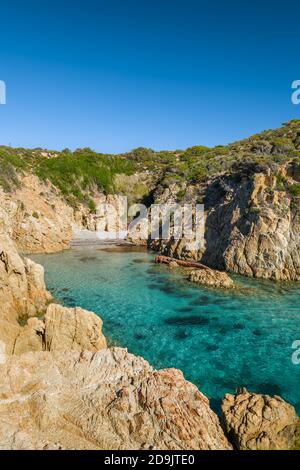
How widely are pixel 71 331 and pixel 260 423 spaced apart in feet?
23.8

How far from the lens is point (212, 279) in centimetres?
2342

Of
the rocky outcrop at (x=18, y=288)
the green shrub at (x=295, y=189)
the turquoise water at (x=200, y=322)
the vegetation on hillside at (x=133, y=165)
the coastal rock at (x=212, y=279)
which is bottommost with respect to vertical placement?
the turquoise water at (x=200, y=322)

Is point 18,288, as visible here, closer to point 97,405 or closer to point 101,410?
point 97,405

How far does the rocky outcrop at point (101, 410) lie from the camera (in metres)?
6.86

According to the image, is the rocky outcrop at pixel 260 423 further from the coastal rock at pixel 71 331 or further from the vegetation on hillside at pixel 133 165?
the vegetation on hillside at pixel 133 165

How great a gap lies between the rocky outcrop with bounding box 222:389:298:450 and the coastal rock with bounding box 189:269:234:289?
48.4ft

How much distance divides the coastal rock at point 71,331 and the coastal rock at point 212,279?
12567 millimetres

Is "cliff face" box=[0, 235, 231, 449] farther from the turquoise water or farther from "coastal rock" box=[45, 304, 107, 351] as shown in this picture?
the turquoise water

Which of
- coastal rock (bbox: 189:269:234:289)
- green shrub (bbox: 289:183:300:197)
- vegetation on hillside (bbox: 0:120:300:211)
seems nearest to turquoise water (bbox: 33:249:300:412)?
coastal rock (bbox: 189:269:234:289)

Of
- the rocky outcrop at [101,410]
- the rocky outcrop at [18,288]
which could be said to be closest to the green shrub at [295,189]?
the rocky outcrop at [18,288]

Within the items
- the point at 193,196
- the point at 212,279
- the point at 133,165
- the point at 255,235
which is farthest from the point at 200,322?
the point at 133,165

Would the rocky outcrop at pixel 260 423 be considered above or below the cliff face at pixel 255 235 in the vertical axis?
below
